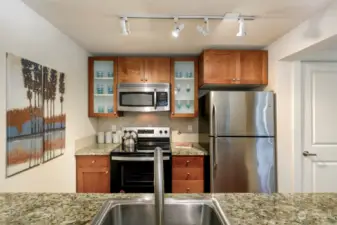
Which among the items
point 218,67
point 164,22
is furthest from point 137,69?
point 164,22

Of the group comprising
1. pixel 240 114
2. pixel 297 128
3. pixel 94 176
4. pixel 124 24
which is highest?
pixel 124 24

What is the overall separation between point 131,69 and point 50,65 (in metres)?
1.29

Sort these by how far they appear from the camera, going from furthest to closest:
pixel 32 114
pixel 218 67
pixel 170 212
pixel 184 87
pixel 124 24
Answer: pixel 184 87 < pixel 218 67 < pixel 124 24 < pixel 32 114 < pixel 170 212

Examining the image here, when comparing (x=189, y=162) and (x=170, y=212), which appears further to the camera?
(x=189, y=162)

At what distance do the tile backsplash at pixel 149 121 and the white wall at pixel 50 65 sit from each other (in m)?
0.28

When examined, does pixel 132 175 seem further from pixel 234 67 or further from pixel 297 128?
pixel 297 128

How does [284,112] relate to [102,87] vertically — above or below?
below

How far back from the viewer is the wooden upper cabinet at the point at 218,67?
9.98ft

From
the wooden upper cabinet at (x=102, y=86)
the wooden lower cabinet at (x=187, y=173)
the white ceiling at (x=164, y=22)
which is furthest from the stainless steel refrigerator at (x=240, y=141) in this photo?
the wooden upper cabinet at (x=102, y=86)

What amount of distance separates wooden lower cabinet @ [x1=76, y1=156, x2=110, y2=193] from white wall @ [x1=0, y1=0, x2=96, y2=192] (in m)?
0.13

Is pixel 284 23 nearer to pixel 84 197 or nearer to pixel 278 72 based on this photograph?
pixel 278 72

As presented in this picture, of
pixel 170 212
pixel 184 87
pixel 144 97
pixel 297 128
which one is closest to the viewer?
pixel 170 212

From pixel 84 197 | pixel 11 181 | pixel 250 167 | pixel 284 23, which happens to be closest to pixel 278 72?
pixel 284 23

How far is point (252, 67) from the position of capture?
121 inches
